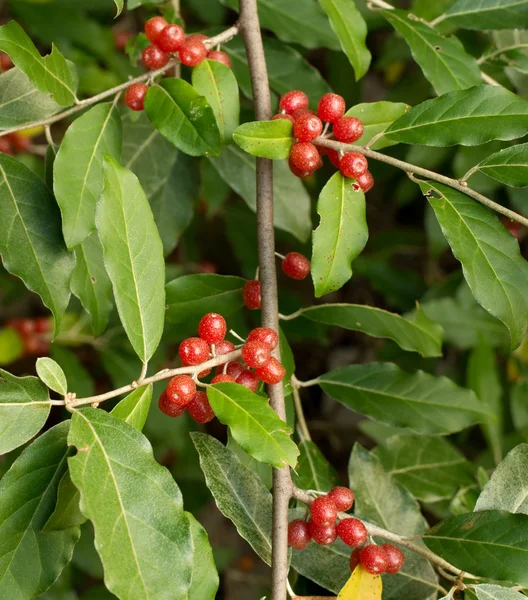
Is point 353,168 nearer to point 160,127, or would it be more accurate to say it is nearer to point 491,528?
point 160,127

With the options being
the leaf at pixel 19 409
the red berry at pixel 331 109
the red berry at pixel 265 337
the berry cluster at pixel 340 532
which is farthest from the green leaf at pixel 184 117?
the berry cluster at pixel 340 532

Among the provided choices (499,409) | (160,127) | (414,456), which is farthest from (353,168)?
(499,409)

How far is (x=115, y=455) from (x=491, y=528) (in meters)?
0.47

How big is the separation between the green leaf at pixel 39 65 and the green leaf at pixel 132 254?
0.19 m

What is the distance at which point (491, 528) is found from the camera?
2.81 ft

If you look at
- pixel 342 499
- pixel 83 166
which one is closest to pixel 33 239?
pixel 83 166

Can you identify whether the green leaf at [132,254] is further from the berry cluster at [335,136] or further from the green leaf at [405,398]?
the green leaf at [405,398]

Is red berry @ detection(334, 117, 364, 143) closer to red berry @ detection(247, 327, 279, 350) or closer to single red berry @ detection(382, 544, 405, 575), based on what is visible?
red berry @ detection(247, 327, 279, 350)

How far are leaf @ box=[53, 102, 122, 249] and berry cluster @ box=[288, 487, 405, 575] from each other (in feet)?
1.58

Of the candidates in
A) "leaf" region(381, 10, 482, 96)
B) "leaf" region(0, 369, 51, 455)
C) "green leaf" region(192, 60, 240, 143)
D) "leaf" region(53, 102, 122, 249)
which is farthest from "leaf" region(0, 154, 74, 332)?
"leaf" region(381, 10, 482, 96)

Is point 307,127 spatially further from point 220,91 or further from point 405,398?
point 405,398

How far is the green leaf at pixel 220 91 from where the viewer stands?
100cm

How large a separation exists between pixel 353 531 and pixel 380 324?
0.40 meters

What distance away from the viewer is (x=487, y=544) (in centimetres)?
85
